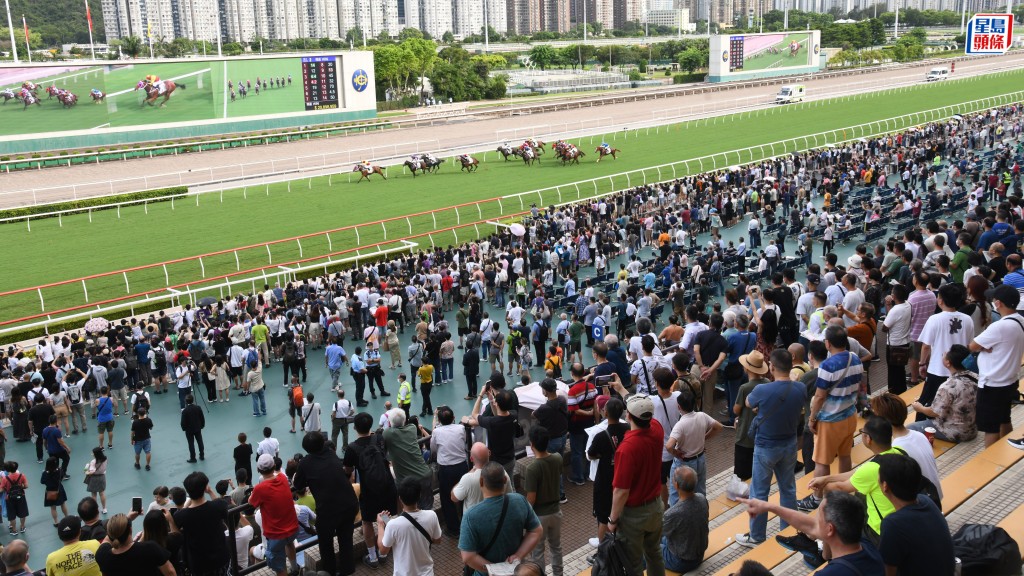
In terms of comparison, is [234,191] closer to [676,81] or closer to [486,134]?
[486,134]

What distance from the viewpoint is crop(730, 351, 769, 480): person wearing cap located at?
6047 millimetres

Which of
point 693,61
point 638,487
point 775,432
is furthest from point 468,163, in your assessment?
point 693,61

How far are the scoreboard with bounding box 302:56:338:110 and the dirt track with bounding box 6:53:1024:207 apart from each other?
4.90m

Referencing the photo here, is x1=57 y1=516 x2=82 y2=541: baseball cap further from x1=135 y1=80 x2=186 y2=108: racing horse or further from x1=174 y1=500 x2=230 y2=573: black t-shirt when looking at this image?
x1=135 y1=80 x2=186 y2=108: racing horse

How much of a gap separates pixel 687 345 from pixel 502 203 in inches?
827

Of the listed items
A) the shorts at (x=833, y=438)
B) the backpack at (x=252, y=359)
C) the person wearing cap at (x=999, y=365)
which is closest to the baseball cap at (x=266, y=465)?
the shorts at (x=833, y=438)

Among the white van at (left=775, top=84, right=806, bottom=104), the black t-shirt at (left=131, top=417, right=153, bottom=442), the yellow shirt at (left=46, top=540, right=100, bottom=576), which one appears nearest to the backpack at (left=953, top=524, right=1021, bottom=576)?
the yellow shirt at (left=46, top=540, right=100, bottom=576)

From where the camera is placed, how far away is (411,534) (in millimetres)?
4961

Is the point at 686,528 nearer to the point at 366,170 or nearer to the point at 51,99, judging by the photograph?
the point at 366,170

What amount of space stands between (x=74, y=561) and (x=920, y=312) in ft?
24.1

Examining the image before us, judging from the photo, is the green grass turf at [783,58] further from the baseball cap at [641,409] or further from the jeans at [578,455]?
the baseball cap at [641,409]

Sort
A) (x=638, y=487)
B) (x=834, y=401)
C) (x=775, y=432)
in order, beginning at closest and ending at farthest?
(x=638, y=487), (x=775, y=432), (x=834, y=401)

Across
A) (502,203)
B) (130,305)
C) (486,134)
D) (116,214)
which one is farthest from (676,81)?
(130,305)

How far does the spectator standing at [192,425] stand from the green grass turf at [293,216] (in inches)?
434
